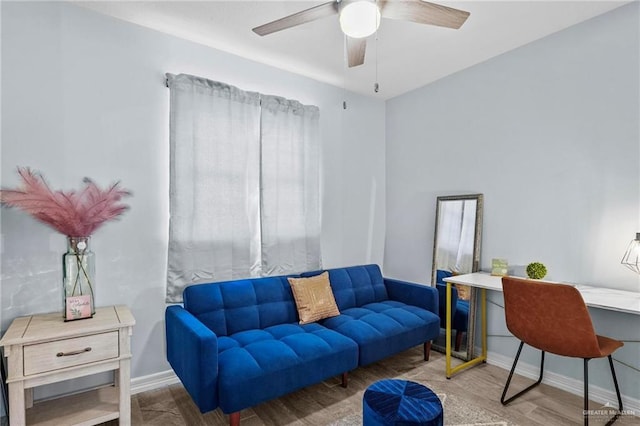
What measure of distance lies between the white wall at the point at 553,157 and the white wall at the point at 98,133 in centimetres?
206

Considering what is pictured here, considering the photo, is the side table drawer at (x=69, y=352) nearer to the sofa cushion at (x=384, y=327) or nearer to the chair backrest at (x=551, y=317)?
the sofa cushion at (x=384, y=327)

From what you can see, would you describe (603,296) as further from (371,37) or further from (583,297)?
(371,37)

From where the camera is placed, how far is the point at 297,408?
2285 mm

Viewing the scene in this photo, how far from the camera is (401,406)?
1.61 m

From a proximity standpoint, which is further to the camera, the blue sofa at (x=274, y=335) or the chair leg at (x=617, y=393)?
the chair leg at (x=617, y=393)

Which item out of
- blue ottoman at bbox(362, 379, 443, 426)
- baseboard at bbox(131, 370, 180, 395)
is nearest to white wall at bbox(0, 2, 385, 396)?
baseboard at bbox(131, 370, 180, 395)

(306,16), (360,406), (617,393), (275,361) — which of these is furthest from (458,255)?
(306,16)

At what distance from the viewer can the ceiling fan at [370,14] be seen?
1736mm

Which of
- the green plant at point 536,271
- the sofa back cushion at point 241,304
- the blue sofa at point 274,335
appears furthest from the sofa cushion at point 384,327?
the green plant at point 536,271

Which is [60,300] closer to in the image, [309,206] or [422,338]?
[309,206]

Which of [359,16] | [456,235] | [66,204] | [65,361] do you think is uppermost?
[359,16]

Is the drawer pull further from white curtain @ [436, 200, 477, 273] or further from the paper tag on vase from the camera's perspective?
white curtain @ [436, 200, 477, 273]

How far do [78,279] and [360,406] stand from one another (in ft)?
6.61

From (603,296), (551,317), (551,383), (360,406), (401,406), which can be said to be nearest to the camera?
(401,406)
